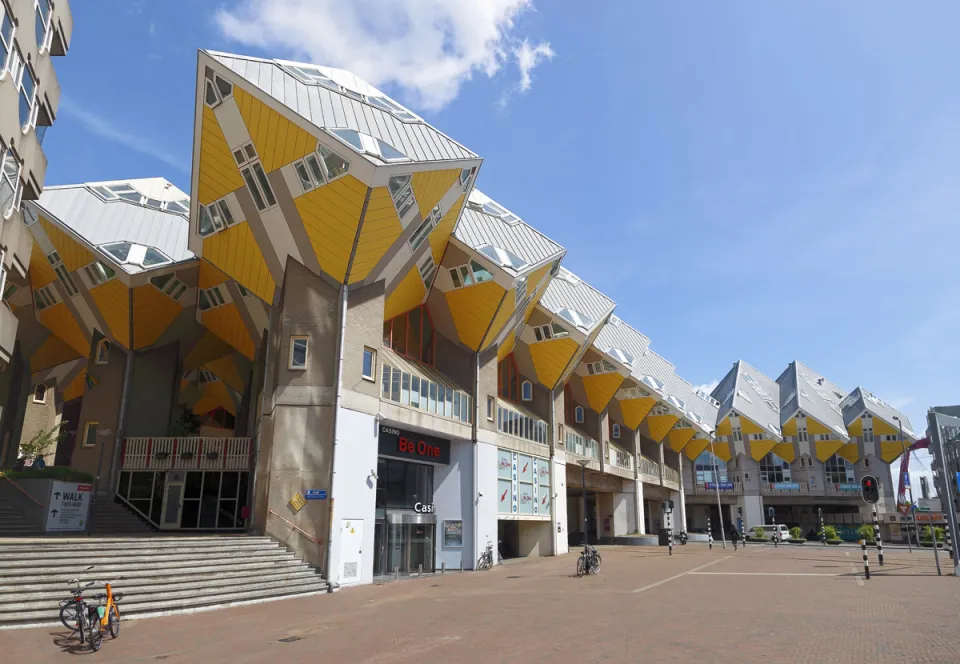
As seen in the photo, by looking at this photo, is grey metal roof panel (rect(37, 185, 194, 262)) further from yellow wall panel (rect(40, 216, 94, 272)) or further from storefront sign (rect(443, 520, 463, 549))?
storefront sign (rect(443, 520, 463, 549))

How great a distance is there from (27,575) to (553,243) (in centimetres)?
2777

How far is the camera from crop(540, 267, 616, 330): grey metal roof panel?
39.6 metres

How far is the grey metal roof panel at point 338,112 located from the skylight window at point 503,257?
5.53 meters

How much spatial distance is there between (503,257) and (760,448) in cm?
5941

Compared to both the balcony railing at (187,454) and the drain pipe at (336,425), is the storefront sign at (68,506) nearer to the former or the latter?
the balcony railing at (187,454)

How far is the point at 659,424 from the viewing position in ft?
211

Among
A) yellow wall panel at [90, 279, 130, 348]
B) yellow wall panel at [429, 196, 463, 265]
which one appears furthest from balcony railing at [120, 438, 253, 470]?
yellow wall panel at [429, 196, 463, 265]

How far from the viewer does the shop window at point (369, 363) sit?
81.6ft

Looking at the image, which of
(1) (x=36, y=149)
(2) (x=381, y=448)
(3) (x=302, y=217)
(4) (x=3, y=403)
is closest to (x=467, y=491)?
(2) (x=381, y=448)

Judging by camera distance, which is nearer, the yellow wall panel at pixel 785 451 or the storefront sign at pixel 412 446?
the storefront sign at pixel 412 446

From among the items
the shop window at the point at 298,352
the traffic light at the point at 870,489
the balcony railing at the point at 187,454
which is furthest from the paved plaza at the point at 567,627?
the balcony railing at the point at 187,454

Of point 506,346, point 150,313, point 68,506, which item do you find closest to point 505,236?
point 506,346

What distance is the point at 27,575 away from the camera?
15.1 meters

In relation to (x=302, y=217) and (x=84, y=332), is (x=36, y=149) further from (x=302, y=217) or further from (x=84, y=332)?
(x=84, y=332)
